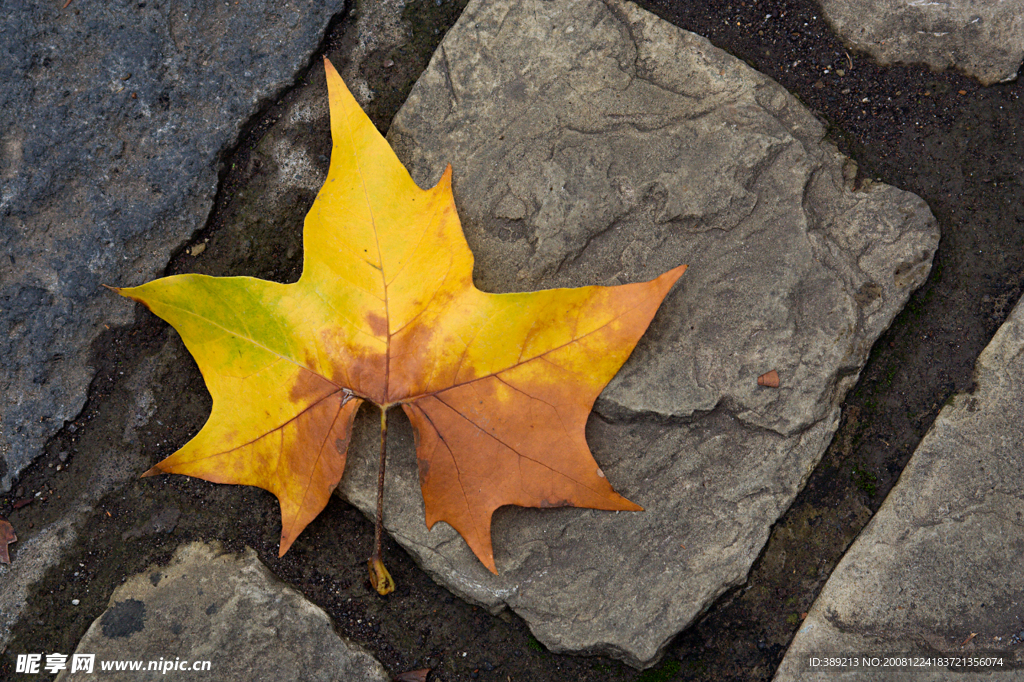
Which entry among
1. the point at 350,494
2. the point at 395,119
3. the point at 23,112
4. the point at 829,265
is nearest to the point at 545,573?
the point at 350,494

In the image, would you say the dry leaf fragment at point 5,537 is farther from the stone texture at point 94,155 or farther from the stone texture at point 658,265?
the stone texture at point 658,265

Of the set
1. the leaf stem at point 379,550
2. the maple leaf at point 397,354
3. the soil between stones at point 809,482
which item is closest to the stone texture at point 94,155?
the soil between stones at point 809,482

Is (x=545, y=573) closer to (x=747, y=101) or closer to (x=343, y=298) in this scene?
(x=343, y=298)

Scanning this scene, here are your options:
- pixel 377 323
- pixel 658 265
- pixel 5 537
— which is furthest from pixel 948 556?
pixel 5 537

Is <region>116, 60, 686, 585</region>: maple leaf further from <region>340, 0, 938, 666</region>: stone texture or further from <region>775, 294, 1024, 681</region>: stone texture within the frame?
<region>775, 294, 1024, 681</region>: stone texture

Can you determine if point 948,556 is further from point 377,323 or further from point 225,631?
point 225,631

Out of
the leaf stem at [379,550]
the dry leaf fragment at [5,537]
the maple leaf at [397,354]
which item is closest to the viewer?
the maple leaf at [397,354]
